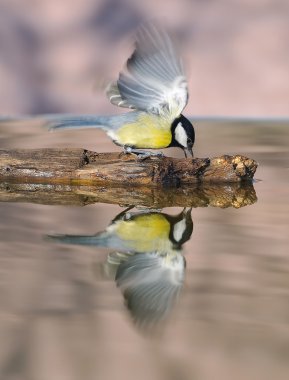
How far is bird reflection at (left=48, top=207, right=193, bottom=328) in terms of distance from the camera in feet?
7.35

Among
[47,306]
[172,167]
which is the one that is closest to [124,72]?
[172,167]

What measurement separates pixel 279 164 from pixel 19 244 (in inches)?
72.4

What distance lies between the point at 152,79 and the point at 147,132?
21 centimetres

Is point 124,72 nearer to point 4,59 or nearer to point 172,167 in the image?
point 172,167

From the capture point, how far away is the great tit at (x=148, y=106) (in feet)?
12.1

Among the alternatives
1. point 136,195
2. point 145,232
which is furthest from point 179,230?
point 136,195

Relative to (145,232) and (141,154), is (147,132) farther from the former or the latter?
(145,232)

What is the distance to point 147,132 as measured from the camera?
3.83m

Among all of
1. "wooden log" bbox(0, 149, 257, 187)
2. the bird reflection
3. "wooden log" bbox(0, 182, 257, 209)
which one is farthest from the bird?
"wooden log" bbox(0, 149, 257, 187)

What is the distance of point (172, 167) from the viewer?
388 centimetres

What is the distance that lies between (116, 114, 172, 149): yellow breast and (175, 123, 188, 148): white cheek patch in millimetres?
28

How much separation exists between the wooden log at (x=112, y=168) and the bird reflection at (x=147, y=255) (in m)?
0.46

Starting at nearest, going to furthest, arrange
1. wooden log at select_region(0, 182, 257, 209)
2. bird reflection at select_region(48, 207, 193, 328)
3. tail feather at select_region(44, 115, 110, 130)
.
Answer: bird reflection at select_region(48, 207, 193, 328) → wooden log at select_region(0, 182, 257, 209) → tail feather at select_region(44, 115, 110, 130)

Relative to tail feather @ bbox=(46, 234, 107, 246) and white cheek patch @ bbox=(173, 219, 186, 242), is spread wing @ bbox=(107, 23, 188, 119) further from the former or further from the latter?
tail feather @ bbox=(46, 234, 107, 246)
